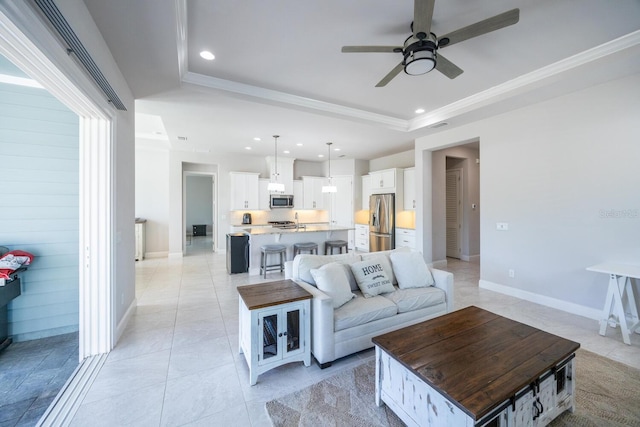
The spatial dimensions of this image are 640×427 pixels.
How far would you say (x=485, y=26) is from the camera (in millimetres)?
1901

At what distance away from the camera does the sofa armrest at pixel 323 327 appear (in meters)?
2.08

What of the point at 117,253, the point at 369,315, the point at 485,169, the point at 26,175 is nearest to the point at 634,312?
the point at 485,169

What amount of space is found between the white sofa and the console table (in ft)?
5.37

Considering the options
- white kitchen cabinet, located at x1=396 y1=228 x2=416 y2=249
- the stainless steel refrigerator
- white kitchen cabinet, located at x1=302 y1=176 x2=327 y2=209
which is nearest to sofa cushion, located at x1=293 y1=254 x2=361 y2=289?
white kitchen cabinet, located at x1=396 y1=228 x2=416 y2=249

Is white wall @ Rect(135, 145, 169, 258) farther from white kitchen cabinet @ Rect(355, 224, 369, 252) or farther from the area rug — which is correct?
the area rug

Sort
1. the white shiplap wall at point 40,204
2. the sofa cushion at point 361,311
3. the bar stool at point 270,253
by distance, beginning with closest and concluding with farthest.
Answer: the sofa cushion at point 361,311 < the white shiplap wall at point 40,204 < the bar stool at point 270,253

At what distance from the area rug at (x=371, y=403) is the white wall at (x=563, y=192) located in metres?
1.51

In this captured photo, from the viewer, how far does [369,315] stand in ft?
7.52

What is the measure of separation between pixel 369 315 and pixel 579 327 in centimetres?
269

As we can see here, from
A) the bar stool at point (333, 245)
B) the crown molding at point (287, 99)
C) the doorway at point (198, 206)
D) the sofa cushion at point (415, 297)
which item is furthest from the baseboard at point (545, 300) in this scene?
the doorway at point (198, 206)

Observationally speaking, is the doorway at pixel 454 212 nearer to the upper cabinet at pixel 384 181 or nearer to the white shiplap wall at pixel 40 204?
the upper cabinet at pixel 384 181

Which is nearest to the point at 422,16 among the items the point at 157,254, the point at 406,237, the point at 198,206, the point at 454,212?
the point at 406,237

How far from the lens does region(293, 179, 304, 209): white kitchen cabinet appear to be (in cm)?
796

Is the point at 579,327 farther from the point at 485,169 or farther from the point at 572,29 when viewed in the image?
the point at 572,29
